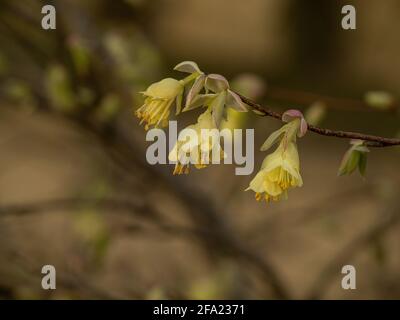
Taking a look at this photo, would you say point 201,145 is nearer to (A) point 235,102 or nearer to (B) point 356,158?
(A) point 235,102

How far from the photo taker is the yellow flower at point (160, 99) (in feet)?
2.33

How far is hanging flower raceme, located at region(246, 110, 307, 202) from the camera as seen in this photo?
0.70 metres

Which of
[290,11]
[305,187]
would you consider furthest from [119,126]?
[290,11]

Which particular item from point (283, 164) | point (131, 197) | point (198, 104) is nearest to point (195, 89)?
point (198, 104)

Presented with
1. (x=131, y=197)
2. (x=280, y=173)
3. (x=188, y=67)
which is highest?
(x=131, y=197)

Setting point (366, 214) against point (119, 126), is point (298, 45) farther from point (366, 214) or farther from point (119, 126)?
point (119, 126)

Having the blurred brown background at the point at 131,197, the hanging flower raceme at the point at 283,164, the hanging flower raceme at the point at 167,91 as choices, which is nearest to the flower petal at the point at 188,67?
the hanging flower raceme at the point at 167,91

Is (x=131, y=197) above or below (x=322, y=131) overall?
above

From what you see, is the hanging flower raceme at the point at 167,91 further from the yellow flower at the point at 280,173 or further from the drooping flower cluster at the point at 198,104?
the yellow flower at the point at 280,173

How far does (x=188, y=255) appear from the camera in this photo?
→ 7.26 ft

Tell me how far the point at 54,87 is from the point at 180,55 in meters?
2.54

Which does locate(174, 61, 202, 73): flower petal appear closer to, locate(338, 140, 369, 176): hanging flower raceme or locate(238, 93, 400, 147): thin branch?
locate(238, 93, 400, 147): thin branch

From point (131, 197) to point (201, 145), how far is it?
127cm

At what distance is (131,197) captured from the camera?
194 centimetres
